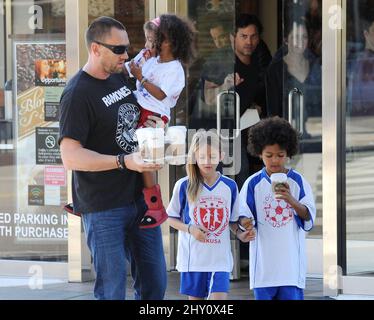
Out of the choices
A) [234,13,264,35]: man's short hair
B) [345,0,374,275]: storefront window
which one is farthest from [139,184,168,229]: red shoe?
[234,13,264,35]: man's short hair

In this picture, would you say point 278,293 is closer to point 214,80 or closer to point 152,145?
point 152,145

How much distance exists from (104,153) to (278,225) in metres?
1.09

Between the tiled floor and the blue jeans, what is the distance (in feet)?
5.62

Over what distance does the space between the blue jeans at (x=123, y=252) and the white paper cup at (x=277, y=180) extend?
2.23 feet

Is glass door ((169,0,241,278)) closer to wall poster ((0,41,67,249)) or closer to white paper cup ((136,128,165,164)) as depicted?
wall poster ((0,41,67,249))

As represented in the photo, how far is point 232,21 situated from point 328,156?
4.34 feet

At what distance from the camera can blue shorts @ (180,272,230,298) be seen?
580cm

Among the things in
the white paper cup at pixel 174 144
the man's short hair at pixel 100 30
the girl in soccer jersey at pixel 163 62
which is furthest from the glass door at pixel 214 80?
the man's short hair at pixel 100 30

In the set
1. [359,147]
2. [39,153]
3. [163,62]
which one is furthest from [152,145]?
[39,153]

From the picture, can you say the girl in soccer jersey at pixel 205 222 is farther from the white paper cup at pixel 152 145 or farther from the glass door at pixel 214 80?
the glass door at pixel 214 80

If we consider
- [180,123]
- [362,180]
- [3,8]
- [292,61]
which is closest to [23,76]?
[3,8]

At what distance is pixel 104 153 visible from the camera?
5262mm
